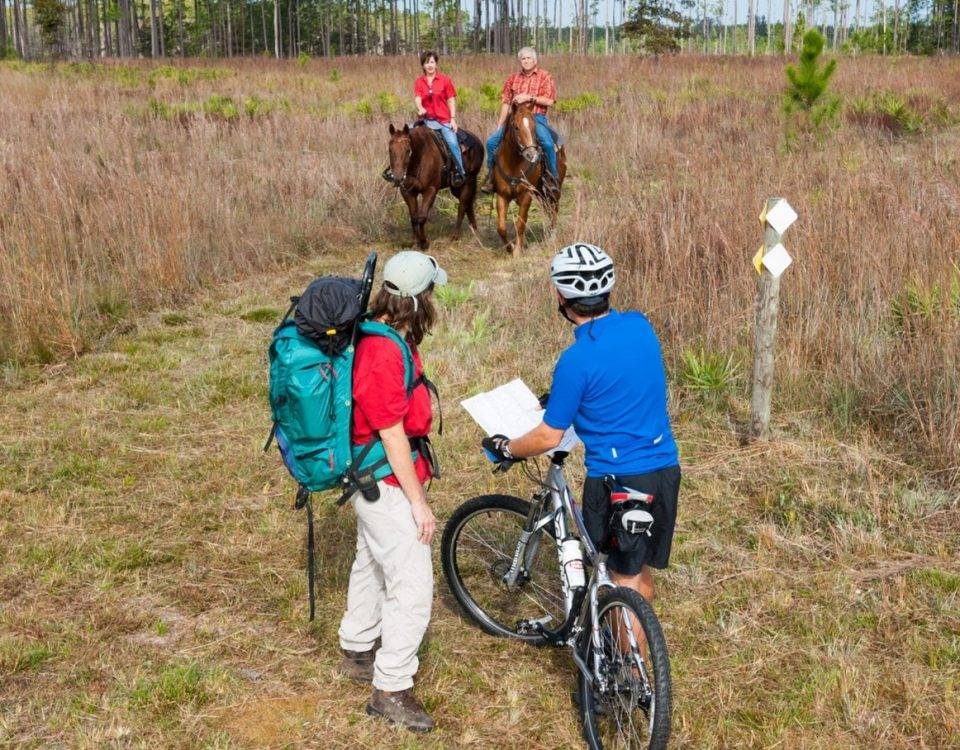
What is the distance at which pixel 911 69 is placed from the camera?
2445cm

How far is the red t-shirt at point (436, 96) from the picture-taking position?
1191 centimetres

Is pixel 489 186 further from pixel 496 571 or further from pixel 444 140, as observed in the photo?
pixel 496 571

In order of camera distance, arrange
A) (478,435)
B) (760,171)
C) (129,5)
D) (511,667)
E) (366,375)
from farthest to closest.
Answer: (129,5) < (760,171) < (478,435) < (511,667) < (366,375)

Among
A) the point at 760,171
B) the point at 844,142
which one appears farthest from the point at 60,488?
the point at 844,142

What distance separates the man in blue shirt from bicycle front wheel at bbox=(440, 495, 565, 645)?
614 mm

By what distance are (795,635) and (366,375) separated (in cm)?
218

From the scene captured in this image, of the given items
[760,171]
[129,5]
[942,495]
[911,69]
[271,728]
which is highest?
[129,5]

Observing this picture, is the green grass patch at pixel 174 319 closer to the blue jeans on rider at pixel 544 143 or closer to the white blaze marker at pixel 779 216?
the blue jeans on rider at pixel 544 143

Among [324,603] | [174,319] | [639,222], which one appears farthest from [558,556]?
[174,319]

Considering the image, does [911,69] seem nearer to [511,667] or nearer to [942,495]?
[942,495]

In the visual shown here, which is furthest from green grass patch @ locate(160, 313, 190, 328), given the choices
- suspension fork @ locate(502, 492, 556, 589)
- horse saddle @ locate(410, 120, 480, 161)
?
suspension fork @ locate(502, 492, 556, 589)

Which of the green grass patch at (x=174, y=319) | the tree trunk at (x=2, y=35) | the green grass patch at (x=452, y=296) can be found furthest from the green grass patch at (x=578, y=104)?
the tree trunk at (x=2, y=35)

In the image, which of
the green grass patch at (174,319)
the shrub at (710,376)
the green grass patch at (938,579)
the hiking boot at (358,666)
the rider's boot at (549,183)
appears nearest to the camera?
the hiking boot at (358,666)

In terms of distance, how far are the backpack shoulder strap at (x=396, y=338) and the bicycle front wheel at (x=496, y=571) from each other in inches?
34.6
